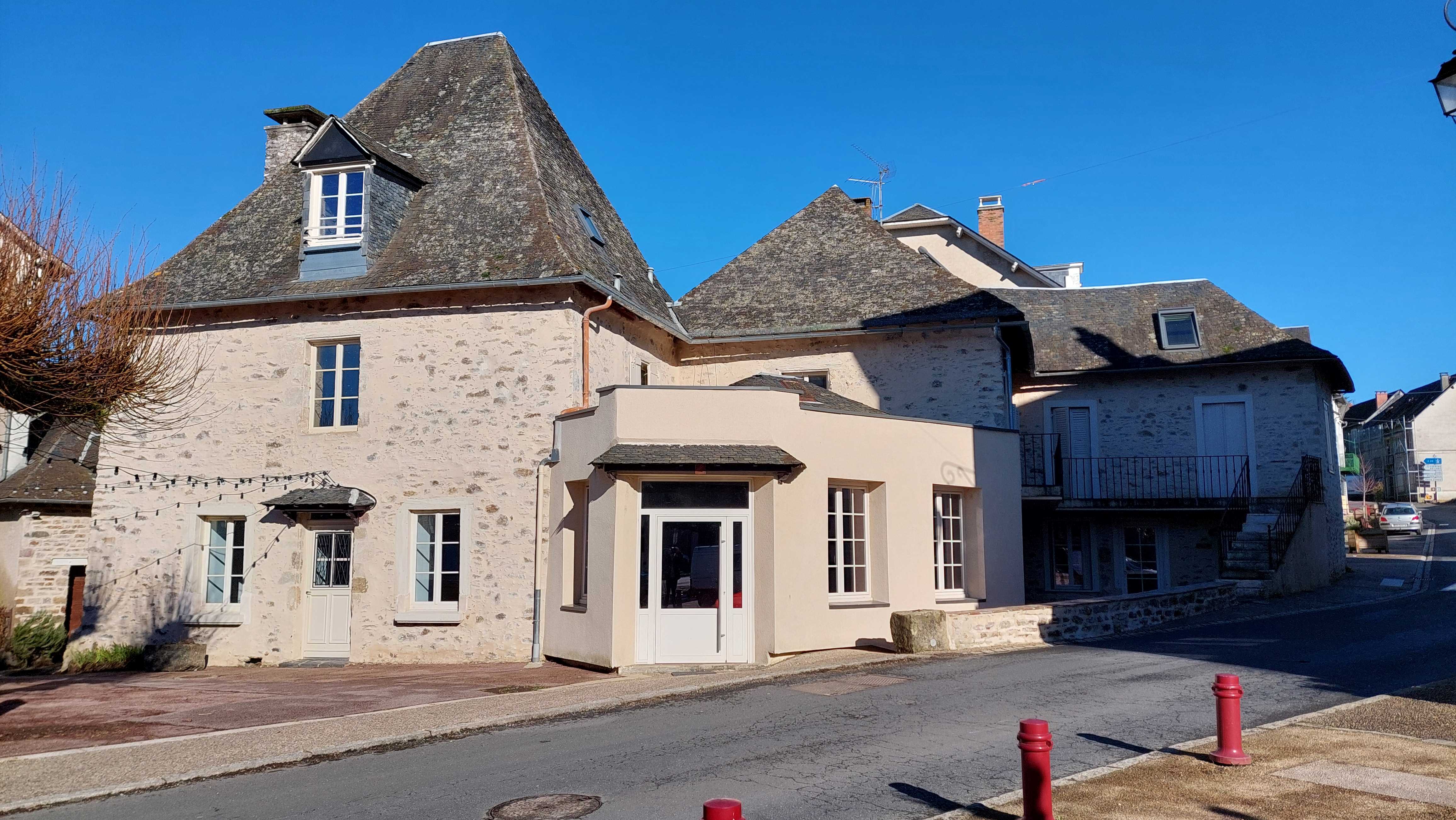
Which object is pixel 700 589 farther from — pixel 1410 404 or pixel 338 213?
pixel 1410 404

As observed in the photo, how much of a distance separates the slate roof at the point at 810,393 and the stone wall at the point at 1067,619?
11.1 feet

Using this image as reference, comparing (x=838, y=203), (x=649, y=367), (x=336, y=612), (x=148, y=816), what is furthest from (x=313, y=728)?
(x=838, y=203)

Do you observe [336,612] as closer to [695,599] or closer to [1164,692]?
[695,599]

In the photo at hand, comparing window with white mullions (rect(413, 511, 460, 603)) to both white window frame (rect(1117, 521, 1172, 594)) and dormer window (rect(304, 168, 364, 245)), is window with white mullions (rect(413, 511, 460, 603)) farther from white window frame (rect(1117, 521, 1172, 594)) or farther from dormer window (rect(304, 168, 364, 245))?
white window frame (rect(1117, 521, 1172, 594))

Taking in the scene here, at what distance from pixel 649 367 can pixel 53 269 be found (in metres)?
9.65

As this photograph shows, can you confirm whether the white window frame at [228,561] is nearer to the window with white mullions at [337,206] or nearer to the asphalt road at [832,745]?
the window with white mullions at [337,206]

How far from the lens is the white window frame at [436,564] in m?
14.8

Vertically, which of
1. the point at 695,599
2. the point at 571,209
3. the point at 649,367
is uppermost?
the point at 571,209

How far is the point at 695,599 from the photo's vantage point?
1352 centimetres

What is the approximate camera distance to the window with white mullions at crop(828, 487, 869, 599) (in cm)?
1471

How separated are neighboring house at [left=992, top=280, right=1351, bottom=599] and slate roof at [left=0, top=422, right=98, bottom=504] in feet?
62.6

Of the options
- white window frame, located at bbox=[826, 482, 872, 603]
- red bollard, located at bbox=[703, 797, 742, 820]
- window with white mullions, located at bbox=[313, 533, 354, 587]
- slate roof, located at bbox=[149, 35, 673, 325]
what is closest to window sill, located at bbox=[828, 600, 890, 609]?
white window frame, located at bbox=[826, 482, 872, 603]

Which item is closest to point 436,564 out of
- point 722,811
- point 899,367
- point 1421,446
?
point 899,367

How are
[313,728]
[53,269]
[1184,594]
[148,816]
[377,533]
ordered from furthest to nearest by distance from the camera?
1. [1184,594]
2. [377,533]
3. [53,269]
4. [313,728]
5. [148,816]
